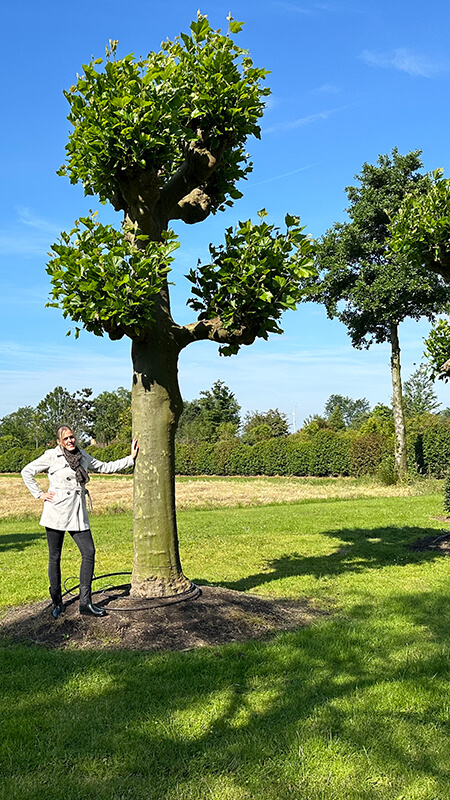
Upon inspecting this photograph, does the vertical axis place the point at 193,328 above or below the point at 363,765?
above

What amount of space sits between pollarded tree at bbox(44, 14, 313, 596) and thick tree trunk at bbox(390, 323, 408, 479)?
23.2m

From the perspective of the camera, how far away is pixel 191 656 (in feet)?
17.0

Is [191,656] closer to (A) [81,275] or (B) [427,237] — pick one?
(A) [81,275]

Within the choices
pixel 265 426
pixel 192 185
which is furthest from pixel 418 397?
pixel 192 185

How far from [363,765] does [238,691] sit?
1.27 m

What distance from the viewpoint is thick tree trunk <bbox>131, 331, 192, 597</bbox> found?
662 cm

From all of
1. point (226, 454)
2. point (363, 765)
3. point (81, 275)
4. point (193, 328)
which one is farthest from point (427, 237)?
point (226, 454)

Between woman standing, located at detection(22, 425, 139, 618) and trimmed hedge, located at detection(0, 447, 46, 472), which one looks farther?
trimmed hedge, located at detection(0, 447, 46, 472)

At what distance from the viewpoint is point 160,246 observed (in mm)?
6004

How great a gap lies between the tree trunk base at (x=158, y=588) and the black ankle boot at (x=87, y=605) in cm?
56

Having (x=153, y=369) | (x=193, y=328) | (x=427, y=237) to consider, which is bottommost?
(x=153, y=369)

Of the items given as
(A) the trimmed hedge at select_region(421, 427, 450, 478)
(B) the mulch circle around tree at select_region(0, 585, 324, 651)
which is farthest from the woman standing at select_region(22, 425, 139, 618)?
(A) the trimmed hedge at select_region(421, 427, 450, 478)

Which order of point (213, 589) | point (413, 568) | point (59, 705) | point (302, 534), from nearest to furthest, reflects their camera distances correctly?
point (59, 705), point (213, 589), point (413, 568), point (302, 534)

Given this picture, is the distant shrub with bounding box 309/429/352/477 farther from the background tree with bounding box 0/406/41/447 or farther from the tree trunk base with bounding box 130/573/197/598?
the background tree with bounding box 0/406/41/447
